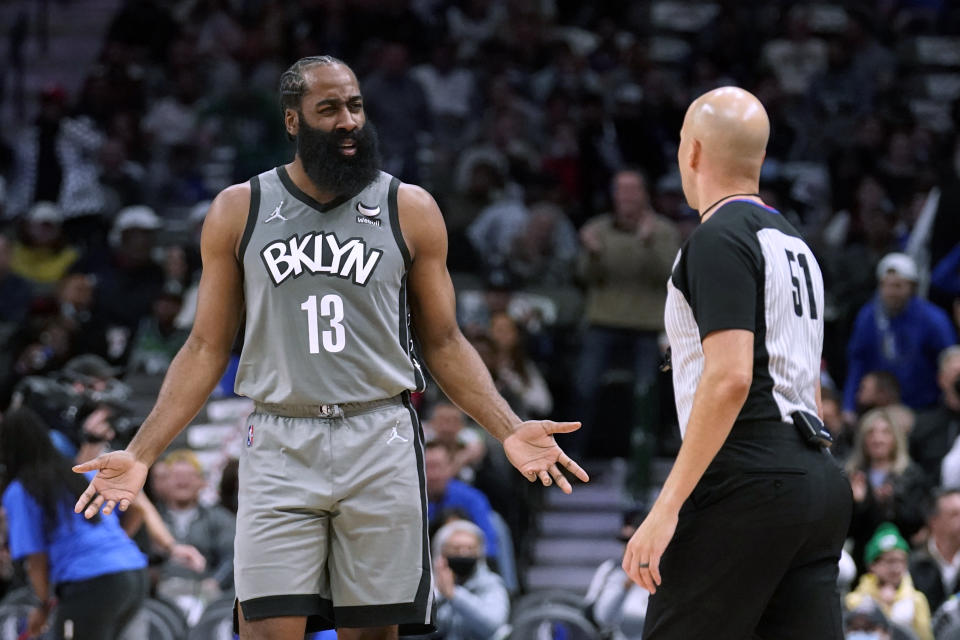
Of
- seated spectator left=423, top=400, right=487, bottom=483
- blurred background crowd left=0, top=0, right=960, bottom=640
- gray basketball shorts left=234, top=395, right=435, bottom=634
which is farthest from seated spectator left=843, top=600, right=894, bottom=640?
gray basketball shorts left=234, top=395, right=435, bottom=634

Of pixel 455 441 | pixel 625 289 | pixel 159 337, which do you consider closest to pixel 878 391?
pixel 625 289

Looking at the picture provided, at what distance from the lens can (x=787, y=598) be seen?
404 cm

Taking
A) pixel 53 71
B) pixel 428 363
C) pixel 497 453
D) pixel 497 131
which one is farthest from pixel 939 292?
pixel 53 71

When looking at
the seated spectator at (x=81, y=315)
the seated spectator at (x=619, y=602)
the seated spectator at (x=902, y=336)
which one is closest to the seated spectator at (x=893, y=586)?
the seated spectator at (x=619, y=602)

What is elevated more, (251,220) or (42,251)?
(251,220)

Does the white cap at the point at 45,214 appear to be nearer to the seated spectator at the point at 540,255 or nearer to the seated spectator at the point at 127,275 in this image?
the seated spectator at the point at 127,275

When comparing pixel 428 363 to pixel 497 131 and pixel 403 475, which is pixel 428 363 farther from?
pixel 497 131

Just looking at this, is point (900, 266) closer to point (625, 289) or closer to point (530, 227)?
point (625, 289)

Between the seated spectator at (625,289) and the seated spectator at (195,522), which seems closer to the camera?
the seated spectator at (195,522)

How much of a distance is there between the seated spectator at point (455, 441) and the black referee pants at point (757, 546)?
6.21m

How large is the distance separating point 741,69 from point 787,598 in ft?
38.7

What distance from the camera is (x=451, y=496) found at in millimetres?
9734

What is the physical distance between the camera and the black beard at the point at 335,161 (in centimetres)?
467

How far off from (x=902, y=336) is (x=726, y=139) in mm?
6939
